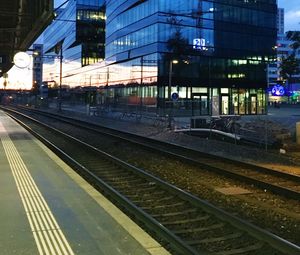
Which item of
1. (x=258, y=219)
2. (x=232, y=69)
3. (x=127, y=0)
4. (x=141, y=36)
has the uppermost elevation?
(x=127, y=0)

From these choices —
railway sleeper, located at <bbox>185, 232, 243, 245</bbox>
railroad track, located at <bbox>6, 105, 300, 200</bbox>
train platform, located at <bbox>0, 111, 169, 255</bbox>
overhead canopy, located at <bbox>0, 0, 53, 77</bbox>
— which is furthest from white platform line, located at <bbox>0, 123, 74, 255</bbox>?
railroad track, located at <bbox>6, 105, 300, 200</bbox>

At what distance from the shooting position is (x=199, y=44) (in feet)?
197

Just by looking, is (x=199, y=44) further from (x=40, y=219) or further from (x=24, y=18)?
(x=40, y=219)

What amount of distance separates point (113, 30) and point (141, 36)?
1395cm

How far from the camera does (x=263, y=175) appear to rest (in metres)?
13.7

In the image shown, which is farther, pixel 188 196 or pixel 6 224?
pixel 188 196

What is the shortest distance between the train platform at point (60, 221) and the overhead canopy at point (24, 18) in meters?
5.07

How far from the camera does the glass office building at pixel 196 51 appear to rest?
189 feet

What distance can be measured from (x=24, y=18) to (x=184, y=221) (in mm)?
13448

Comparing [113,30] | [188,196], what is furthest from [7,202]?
[113,30]

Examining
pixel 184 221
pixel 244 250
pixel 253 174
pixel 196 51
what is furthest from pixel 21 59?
pixel 196 51

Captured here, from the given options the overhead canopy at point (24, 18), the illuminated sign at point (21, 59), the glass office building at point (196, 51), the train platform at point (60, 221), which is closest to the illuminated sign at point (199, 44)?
the glass office building at point (196, 51)

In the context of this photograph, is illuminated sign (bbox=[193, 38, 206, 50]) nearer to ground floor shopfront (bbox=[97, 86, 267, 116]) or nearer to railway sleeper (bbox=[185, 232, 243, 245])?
ground floor shopfront (bbox=[97, 86, 267, 116])

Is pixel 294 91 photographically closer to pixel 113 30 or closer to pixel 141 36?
pixel 113 30
